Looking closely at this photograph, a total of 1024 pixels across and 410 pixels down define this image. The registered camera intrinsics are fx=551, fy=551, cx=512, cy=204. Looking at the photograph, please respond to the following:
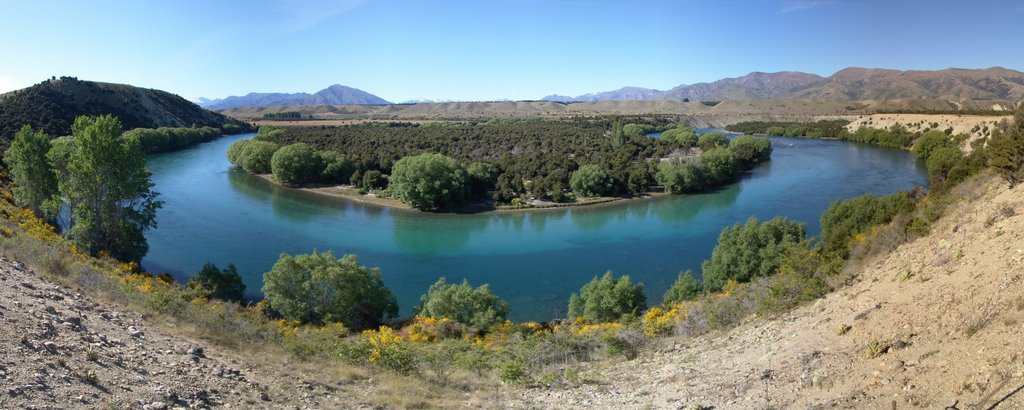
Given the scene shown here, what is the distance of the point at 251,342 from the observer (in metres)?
12.9

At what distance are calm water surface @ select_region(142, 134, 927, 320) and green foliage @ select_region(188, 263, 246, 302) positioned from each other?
12.9ft

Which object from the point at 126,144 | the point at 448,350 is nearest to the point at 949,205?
the point at 448,350

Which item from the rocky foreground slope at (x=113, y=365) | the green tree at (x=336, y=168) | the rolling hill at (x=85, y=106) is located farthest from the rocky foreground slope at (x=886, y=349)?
the rolling hill at (x=85, y=106)

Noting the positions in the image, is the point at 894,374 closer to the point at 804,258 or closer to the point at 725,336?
the point at 725,336

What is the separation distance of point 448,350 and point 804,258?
11560 millimetres

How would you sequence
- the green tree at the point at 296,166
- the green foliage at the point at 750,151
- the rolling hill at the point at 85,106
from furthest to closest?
the rolling hill at the point at 85,106, the green foliage at the point at 750,151, the green tree at the point at 296,166

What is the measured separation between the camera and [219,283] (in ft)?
83.3

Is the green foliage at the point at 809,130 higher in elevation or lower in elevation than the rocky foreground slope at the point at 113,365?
higher

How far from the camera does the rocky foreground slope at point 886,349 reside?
8227 mm

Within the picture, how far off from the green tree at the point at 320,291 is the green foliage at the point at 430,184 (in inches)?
1115

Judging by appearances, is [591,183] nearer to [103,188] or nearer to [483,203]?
[483,203]

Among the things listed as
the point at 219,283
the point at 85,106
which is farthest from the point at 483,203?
the point at 85,106

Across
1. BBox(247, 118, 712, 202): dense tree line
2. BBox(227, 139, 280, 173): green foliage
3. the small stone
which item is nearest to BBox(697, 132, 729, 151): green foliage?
BBox(247, 118, 712, 202): dense tree line

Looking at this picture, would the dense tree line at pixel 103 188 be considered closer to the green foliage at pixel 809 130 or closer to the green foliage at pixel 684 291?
the green foliage at pixel 684 291
